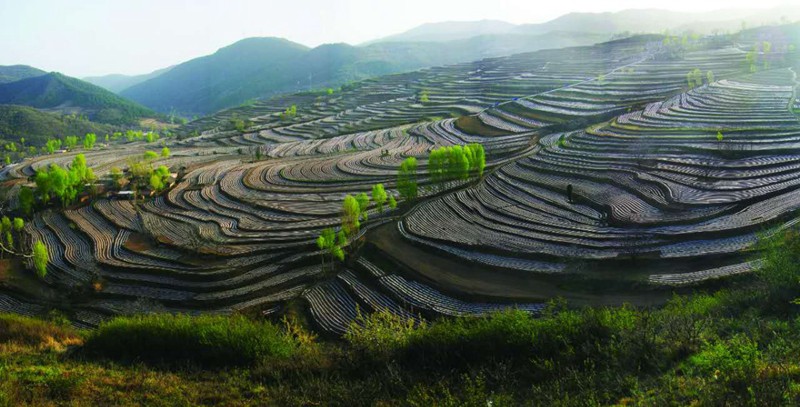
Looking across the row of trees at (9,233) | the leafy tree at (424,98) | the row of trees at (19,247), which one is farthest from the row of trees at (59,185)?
the leafy tree at (424,98)

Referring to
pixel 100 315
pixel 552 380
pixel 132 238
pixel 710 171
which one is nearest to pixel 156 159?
pixel 132 238

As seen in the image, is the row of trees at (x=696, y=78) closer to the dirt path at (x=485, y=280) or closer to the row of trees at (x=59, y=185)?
the dirt path at (x=485, y=280)

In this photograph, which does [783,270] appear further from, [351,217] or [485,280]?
[351,217]

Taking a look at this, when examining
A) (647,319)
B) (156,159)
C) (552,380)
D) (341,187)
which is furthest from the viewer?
(156,159)

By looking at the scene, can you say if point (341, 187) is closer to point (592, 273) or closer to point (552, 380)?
point (592, 273)

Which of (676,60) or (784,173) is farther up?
(676,60)

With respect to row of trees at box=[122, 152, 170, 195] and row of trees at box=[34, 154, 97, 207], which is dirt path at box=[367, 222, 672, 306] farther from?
row of trees at box=[34, 154, 97, 207]

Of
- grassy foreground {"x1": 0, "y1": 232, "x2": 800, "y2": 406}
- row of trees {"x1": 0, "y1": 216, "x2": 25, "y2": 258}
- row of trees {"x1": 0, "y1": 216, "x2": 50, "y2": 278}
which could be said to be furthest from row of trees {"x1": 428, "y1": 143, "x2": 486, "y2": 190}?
row of trees {"x1": 0, "y1": 216, "x2": 25, "y2": 258}
